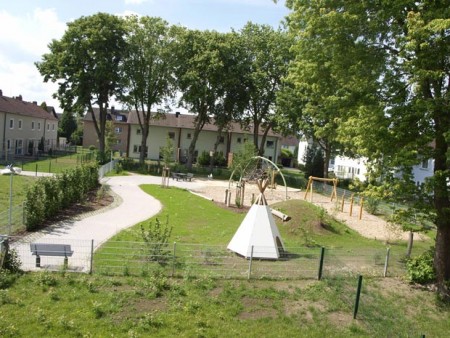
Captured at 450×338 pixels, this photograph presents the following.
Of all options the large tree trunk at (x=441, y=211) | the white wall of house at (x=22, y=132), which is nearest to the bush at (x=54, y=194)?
the large tree trunk at (x=441, y=211)

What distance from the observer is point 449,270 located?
14.8m

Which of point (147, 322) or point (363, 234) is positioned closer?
point (147, 322)

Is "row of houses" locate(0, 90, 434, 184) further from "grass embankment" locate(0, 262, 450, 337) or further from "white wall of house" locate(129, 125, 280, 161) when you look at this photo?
"grass embankment" locate(0, 262, 450, 337)

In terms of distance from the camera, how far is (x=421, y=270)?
15117mm

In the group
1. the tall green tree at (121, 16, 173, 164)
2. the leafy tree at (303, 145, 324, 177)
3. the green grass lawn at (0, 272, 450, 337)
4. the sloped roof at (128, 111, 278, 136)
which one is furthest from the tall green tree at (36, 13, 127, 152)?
the green grass lawn at (0, 272, 450, 337)

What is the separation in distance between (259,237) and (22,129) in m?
47.1

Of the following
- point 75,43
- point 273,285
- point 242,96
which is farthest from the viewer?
point 242,96

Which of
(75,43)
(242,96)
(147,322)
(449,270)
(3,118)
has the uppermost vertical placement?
(75,43)

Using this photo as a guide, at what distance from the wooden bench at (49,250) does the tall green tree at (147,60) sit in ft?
122

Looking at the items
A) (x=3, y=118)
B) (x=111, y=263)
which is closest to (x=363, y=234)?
(x=111, y=263)

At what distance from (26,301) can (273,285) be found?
7.29 metres

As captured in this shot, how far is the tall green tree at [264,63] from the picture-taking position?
49.2 meters

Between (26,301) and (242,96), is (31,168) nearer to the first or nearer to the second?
(242,96)

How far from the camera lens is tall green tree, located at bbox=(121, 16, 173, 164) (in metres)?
→ 48.2
